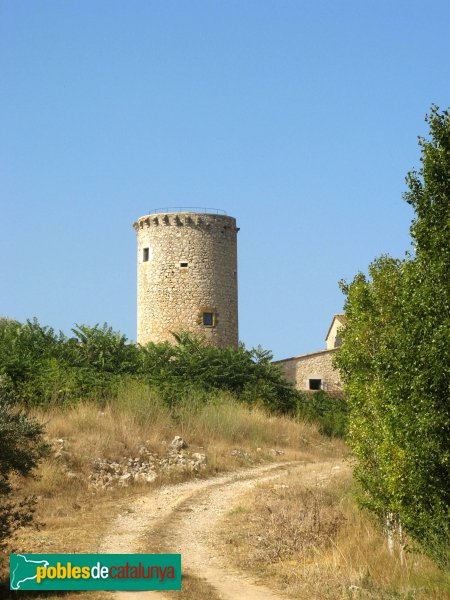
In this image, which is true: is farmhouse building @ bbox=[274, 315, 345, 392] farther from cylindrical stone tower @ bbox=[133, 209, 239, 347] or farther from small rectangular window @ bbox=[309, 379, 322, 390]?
cylindrical stone tower @ bbox=[133, 209, 239, 347]

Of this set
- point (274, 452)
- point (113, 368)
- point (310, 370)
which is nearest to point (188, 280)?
point (310, 370)

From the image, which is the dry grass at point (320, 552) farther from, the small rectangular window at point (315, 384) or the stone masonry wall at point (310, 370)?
the small rectangular window at point (315, 384)

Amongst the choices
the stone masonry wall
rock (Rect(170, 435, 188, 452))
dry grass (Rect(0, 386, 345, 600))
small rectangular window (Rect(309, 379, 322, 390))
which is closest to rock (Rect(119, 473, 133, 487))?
dry grass (Rect(0, 386, 345, 600))

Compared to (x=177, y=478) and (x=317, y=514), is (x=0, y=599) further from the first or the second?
(x=177, y=478)

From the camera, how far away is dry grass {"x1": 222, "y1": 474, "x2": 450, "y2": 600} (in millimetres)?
9344

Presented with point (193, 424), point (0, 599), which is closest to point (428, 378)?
point (0, 599)

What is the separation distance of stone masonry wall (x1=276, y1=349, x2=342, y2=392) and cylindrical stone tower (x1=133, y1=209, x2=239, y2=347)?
3.32m

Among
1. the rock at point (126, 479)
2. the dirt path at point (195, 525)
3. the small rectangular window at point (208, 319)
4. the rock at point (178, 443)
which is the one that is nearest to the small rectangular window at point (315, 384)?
the small rectangular window at point (208, 319)

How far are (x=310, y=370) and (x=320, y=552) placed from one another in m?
27.5

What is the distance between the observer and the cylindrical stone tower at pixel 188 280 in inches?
1496

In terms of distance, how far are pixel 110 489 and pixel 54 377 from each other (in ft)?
22.6

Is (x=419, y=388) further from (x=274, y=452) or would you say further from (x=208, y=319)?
(x=208, y=319)

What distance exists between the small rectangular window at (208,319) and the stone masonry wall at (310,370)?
12.9 ft

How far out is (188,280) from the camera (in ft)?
125
